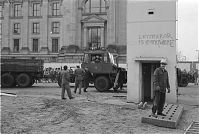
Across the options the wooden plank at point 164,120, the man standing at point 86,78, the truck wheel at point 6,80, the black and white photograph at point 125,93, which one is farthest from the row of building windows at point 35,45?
the wooden plank at point 164,120

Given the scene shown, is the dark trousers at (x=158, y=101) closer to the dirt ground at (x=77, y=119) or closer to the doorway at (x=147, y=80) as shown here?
the dirt ground at (x=77, y=119)

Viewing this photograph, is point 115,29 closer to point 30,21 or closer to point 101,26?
point 101,26

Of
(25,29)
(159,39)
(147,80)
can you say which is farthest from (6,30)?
(159,39)

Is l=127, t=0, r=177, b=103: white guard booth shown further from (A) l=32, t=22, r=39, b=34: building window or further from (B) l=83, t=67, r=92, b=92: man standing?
(A) l=32, t=22, r=39, b=34: building window

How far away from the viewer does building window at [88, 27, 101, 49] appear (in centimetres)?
5321

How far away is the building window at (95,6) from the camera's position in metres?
53.4

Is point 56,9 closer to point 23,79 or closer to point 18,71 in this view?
point 18,71

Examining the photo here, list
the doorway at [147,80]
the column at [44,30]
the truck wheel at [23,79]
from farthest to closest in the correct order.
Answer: the column at [44,30] < the truck wheel at [23,79] < the doorway at [147,80]

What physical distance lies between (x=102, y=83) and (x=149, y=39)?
273 inches

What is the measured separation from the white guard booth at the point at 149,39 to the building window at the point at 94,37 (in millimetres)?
40254

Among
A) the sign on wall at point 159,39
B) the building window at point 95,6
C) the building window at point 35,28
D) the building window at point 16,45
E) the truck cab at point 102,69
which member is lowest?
the truck cab at point 102,69

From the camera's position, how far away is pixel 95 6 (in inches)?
2116

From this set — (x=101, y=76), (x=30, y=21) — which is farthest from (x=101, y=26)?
(x=101, y=76)

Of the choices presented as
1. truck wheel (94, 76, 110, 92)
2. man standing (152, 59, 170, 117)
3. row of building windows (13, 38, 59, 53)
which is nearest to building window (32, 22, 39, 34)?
row of building windows (13, 38, 59, 53)
